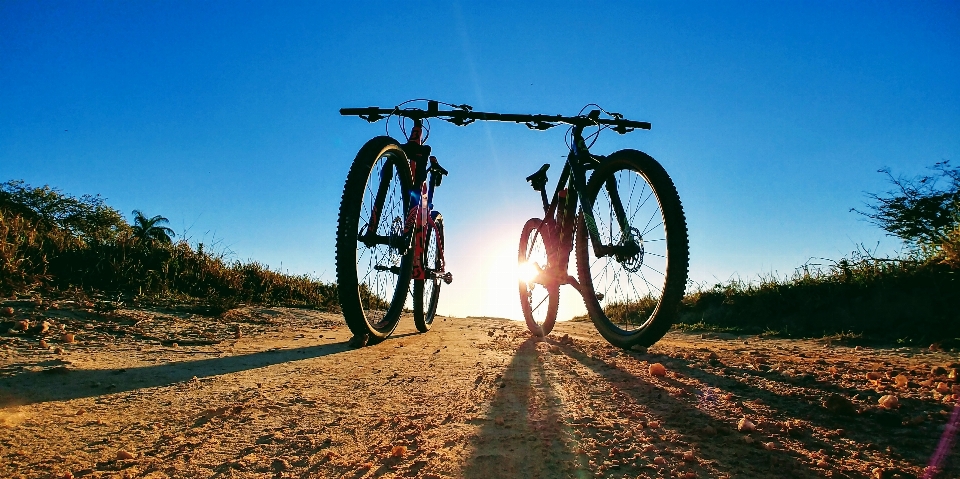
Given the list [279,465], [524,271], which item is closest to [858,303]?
[524,271]

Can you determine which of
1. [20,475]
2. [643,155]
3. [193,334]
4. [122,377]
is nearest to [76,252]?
[193,334]

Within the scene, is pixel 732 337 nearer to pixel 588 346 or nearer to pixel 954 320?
pixel 954 320

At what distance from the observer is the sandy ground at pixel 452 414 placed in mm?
1719

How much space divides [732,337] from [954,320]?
2.10 meters

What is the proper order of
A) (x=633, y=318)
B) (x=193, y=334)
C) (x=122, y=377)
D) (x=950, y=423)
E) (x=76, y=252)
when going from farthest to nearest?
(x=633, y=318), (x=76, y=252), (x=193, y=334), (x=122, y=377), (x=950, y=423)

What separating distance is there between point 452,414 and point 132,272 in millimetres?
5171

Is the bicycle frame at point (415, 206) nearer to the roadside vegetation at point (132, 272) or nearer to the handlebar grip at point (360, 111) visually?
the handlebar grip at point (360, 111)

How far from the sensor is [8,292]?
15.0 ft

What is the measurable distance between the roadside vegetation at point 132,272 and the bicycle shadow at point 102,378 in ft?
7.72

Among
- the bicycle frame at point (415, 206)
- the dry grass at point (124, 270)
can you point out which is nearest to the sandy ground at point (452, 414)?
the bicycle frame at point (415, 206)

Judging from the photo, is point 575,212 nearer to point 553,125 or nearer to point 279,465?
point 553,125

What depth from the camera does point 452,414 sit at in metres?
2.27

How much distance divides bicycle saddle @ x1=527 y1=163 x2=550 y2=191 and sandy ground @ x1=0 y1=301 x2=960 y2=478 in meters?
2.85

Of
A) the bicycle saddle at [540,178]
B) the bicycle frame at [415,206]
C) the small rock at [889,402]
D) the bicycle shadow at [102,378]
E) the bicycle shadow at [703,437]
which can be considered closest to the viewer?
the bicycle shadow at [703,437]
